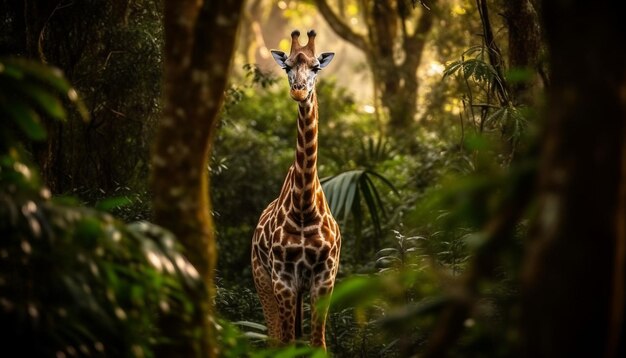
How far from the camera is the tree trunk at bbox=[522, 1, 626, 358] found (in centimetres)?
254

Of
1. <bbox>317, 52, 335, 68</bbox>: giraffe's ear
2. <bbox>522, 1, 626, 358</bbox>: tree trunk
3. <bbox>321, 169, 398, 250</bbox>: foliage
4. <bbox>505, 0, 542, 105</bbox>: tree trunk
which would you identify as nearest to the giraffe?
<bbox>317, 52, 335, 68</bbox>: giraffe's ear

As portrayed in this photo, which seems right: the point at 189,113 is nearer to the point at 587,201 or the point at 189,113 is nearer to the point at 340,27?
the point at 587,201

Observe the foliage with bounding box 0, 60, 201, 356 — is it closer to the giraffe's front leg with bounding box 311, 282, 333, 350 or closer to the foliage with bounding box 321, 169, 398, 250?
the giraffe's front leg with bounding box 311, 282, 333, 350

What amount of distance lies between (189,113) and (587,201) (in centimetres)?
163

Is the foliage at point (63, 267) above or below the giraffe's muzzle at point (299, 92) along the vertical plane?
below

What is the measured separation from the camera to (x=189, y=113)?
346 cm

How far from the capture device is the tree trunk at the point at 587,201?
254 centimetres

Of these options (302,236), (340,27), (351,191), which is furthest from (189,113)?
(340,27)

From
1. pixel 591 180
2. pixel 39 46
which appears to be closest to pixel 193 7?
pixel 591 180

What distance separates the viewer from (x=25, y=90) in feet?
10.4

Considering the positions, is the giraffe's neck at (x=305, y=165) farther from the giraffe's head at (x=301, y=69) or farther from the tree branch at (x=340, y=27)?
the tree branch at (x=340, y=27)

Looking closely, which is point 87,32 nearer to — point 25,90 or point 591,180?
point 25,90

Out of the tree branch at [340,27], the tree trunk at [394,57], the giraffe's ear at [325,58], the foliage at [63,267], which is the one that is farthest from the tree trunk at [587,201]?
the tree branch at [340,27]

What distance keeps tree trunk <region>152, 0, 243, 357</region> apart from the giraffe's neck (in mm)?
3430
